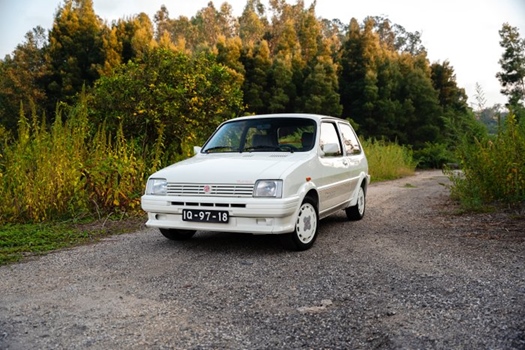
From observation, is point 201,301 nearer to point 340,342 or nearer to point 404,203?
point 340,342

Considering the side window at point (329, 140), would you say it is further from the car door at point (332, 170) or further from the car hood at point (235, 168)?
the car hood at point (235, 168)

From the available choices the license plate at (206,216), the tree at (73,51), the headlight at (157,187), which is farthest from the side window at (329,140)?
the tree at (73,51)

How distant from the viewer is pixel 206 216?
186 inches

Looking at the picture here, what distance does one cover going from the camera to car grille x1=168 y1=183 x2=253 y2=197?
464cm

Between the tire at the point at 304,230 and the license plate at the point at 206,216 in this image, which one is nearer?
the license plate at the point at 206,216

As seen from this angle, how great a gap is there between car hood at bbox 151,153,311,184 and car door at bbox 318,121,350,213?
390mm

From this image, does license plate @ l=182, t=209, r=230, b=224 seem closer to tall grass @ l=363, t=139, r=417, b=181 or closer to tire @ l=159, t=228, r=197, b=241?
tire @ l=159, t=228, r=197, b=241

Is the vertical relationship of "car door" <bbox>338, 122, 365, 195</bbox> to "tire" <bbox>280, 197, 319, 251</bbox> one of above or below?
above

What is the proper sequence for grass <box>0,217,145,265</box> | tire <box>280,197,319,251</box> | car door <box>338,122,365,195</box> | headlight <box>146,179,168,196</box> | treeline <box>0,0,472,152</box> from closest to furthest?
1. tire <box>280,197,319,251</box>
2. headlight <box>146,179,168,196</box>
3. grass <box>0,217,145,265</box>
4. car door <box>338,122,365,195</box>
5. treeline <box>0,0,472,152</box>

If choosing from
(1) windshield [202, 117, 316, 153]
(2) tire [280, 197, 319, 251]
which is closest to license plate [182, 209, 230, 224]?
(2) tire [280, 197, 319, 251]

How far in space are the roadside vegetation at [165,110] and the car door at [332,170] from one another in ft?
8.63

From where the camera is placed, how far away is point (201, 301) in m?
3.46

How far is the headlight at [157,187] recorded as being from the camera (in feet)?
16.6

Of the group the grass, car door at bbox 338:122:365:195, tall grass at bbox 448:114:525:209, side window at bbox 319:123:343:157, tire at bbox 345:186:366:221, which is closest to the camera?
the grass
